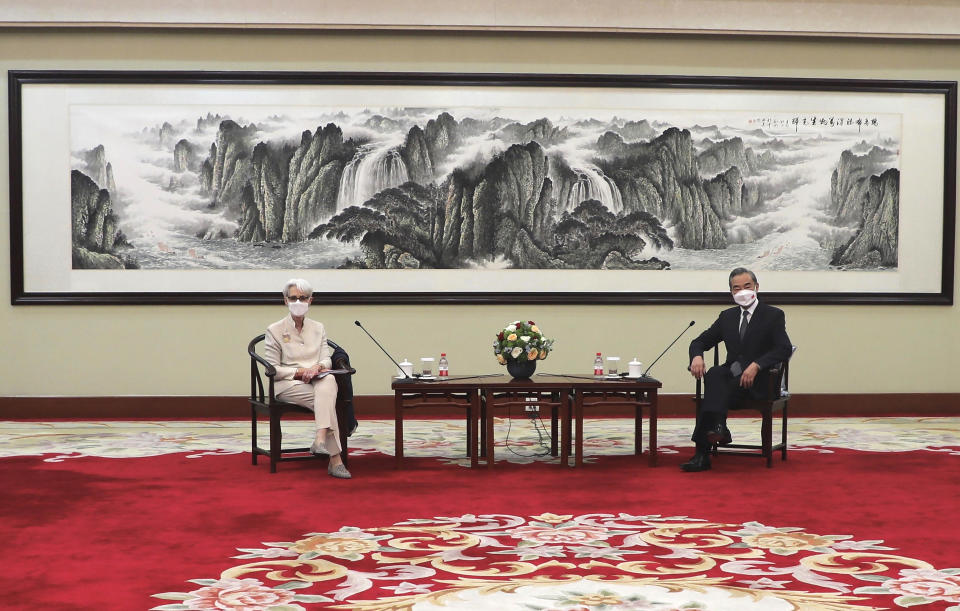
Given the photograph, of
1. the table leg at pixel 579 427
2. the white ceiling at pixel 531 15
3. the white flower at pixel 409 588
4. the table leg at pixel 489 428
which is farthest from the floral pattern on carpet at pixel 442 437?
the white ceiling at pixel 531 15

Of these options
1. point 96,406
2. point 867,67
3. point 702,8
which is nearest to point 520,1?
point 702,8

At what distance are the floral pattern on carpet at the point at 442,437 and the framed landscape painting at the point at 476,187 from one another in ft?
3.93

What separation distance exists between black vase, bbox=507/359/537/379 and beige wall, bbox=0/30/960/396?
2448mm

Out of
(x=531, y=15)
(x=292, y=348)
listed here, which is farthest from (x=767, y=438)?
(x=531, y=15)

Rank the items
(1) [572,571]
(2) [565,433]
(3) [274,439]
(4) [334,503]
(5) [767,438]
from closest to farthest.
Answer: (1) [572,571], (4) [334,503], (3) [274,439], (2) [565,433], (5) [767,438]

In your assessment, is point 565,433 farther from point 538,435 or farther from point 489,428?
point 538,435

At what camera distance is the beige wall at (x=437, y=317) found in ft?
28.5

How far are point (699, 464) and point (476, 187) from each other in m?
3.79

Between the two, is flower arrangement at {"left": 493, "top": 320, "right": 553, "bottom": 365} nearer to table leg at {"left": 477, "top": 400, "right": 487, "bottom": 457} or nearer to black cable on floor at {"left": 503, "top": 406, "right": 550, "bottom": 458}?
table leg at {"left": 477, "top": 400, "right": 487, "bottom": 457}

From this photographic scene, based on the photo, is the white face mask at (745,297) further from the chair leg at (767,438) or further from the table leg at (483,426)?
the table leg at (483,426)

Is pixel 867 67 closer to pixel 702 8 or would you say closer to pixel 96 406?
pixel 702 8

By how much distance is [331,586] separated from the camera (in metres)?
3.58

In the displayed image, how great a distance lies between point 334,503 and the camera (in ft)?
16.7

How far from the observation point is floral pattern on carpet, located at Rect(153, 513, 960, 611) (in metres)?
3.39
